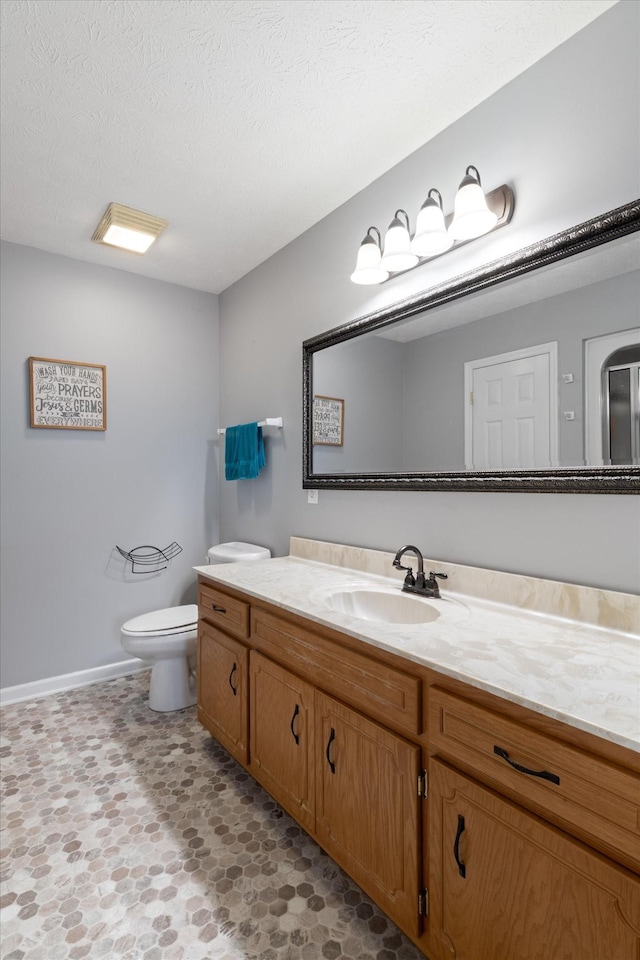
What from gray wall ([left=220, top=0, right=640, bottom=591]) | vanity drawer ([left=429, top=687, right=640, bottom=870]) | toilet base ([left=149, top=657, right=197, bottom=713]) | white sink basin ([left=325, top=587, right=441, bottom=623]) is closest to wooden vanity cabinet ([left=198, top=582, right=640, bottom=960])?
vanity drawer ([left=429, top=687, right=640, bottom=870])

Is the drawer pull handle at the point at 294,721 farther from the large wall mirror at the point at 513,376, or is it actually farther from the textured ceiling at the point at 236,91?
the textured ceiling at the point at 236,91

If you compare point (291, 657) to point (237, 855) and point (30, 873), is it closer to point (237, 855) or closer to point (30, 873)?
point (237, 855)

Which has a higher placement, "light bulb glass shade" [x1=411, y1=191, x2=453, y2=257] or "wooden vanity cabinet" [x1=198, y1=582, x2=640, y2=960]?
"light bulb glass shade" [x1=411, y1=191, x2=453, y2=257]

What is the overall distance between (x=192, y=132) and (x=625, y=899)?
241cm

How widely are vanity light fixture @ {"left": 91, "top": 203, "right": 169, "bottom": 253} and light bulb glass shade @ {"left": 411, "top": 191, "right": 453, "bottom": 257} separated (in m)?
1.40

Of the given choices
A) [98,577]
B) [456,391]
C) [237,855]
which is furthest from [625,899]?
[98,577]

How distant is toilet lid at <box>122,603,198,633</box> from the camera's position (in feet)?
7.84

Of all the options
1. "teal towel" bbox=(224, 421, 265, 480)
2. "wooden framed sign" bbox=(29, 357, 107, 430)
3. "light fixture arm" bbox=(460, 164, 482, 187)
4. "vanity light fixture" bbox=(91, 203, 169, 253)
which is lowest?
"teal towel" bbox=(224, 421, 265, 480)

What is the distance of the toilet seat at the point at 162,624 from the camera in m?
2.35

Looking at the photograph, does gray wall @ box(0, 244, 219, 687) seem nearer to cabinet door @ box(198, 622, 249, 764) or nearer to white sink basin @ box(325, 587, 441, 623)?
cabinet door @ box(198, 622, 249, 764)

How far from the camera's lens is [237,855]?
4.99 ft

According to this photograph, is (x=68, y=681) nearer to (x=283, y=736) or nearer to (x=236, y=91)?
(x=283, y=736)

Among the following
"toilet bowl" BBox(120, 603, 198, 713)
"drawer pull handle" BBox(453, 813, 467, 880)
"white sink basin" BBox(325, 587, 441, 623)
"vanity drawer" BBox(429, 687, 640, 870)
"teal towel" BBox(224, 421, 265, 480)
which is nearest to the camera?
"vanity drawer" BBox(429, 687, 640, 870)

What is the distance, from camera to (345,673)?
51.5 inches
